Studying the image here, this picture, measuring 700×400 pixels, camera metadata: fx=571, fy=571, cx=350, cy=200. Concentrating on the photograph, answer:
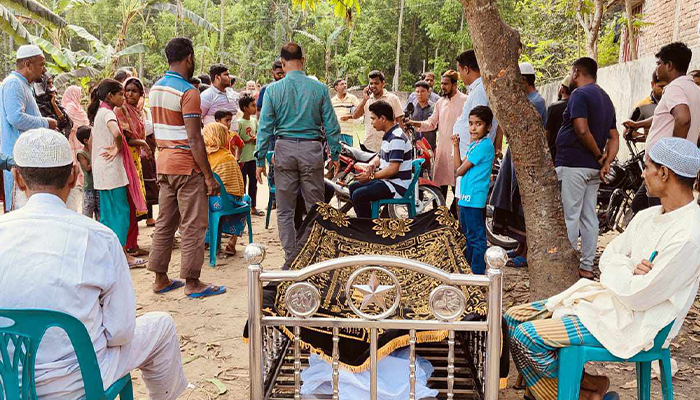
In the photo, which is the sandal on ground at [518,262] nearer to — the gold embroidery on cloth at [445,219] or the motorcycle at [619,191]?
the motorcycle at [619,191]

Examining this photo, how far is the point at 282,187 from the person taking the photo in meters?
5.64

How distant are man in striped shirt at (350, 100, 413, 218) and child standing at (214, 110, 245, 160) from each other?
5.28ft

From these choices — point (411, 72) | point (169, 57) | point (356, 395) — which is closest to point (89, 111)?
point (169, 57)

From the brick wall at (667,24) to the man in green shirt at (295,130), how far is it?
7.77 m

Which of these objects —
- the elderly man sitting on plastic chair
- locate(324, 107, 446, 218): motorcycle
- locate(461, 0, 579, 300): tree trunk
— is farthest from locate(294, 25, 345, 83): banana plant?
the elderly man sitting on plastic chair

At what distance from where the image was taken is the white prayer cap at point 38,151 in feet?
7.39

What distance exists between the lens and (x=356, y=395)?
2.61m

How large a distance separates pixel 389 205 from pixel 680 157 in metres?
4.60

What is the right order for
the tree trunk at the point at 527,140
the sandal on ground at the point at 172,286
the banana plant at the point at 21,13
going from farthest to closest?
the banana plant at the point at 21,13, the sandal on ground at the point at 172,286, the tree trunk at the point at 527,140

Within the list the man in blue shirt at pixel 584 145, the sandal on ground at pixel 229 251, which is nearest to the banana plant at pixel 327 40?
the sandal on ground at pixel 229 251

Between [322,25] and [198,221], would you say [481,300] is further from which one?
[322,25]

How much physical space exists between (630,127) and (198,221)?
4690mm

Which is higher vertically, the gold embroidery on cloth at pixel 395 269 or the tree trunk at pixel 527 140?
the tree trunk at pixel 527 140

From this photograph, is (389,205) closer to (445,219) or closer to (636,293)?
(445,219)
